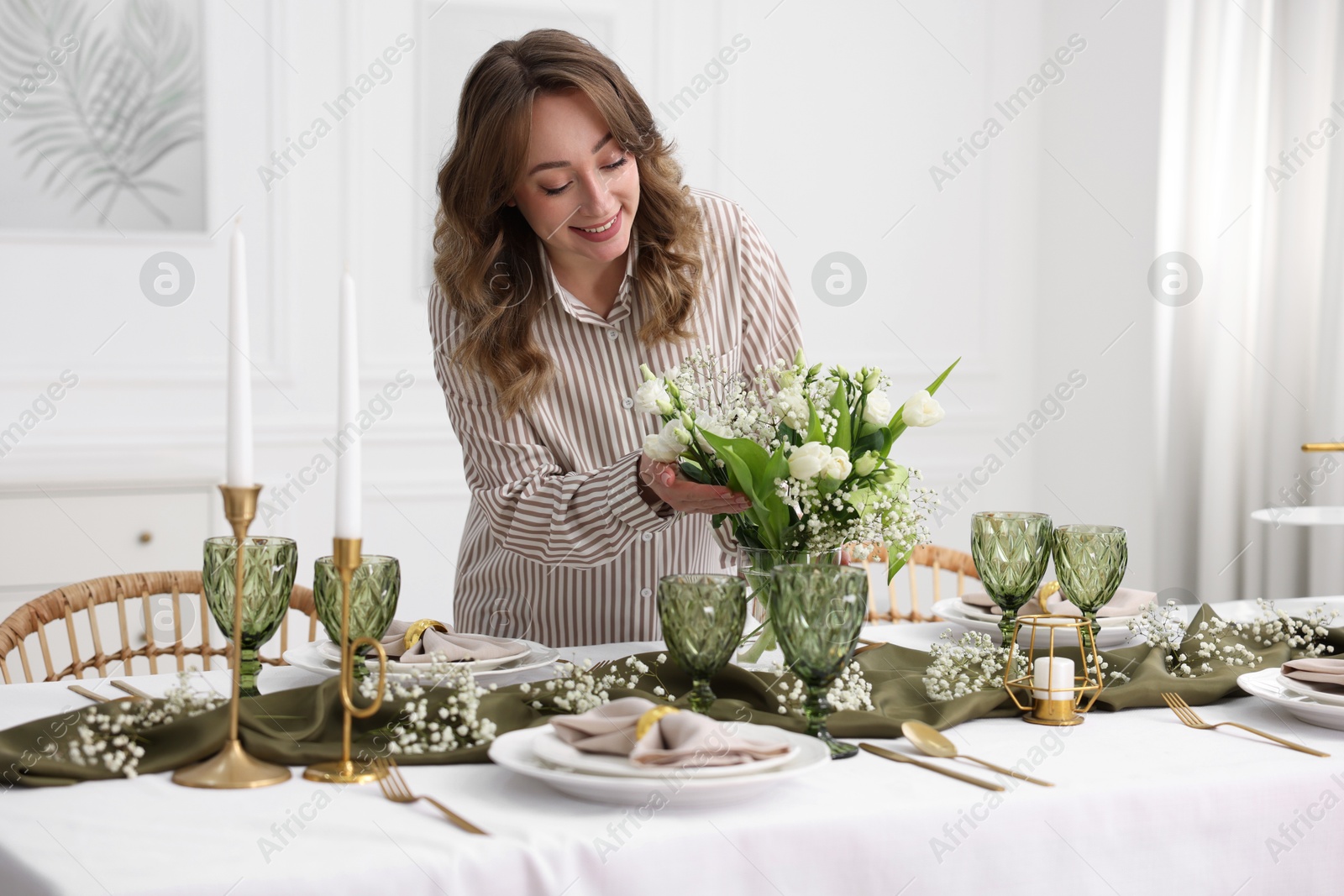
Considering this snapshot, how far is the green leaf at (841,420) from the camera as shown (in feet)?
4.85

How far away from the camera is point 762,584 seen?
1458 mm

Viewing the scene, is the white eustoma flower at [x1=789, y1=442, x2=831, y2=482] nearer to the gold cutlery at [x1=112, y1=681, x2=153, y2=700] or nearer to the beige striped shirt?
the beige striped shirt

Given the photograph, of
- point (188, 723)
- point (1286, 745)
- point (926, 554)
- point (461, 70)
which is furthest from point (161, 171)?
point (1286, 745)

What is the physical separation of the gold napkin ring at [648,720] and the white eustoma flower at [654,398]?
439 mm

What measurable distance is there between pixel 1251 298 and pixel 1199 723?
8.53 feet

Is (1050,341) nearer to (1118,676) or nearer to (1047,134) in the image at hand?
(1047,134)

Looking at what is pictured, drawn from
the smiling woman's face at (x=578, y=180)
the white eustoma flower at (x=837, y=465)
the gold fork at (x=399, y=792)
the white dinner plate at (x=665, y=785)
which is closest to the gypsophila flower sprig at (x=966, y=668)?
the white eustoma flower at (x=837, y=465)

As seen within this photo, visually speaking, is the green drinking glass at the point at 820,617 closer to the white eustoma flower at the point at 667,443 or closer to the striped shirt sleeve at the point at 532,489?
the white eustoma flower at the point at 667,443

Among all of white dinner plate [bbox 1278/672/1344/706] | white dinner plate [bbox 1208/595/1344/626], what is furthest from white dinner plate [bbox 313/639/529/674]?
white dinner plate [bbox 1208/595/1344/626]

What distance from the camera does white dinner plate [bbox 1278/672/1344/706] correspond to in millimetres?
1383

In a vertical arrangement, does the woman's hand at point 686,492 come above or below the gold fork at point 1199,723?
above

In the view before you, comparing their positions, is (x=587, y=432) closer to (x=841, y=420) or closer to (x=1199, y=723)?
(x=841, y=420)

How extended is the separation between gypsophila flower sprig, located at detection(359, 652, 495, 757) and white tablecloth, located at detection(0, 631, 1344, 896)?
4 cm

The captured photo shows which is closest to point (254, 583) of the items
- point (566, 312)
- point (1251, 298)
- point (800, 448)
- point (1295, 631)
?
point (800, 448)
